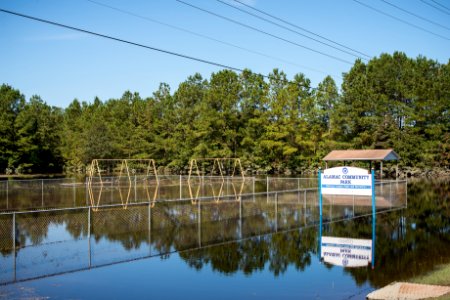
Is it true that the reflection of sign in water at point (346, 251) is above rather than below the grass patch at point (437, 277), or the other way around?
below

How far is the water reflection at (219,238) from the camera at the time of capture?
13.2 metres

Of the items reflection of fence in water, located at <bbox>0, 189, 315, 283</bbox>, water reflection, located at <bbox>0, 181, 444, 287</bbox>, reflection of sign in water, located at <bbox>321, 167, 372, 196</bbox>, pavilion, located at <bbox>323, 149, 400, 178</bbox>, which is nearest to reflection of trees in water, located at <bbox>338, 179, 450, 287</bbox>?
water reflection, located at <bbox>0, 181, 444, 287</bbox>

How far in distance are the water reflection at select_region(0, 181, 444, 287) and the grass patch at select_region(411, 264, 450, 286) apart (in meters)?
0.44

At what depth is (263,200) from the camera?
97.8 feet

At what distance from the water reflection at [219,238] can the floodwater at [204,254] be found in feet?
0.13

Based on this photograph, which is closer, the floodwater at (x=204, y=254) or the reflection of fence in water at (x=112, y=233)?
the floodwater at (x=204, y=254)

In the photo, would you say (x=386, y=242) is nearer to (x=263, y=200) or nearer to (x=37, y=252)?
(x=37, y=252)

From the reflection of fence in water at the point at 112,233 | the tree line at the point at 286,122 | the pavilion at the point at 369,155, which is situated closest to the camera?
the reflection of fence in water at the point at 112,233

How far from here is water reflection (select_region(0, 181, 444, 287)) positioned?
13.2 meters

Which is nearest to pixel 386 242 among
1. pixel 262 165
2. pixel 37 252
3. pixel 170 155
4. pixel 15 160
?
pixel 37 252

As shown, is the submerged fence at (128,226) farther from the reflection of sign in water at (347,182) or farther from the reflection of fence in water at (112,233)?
the reflection of sign in water at (347,182)

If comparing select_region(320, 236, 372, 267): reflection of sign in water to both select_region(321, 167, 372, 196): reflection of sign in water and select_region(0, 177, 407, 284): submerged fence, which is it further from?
select_region(321, 167, 372, 196): reflection of sign in water

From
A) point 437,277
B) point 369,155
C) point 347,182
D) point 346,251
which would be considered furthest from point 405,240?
point 369,155

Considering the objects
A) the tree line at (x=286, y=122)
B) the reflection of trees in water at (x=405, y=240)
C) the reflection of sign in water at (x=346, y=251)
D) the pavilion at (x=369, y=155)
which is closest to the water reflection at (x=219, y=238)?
the reflection of trees in water at (x=405, y=240)
